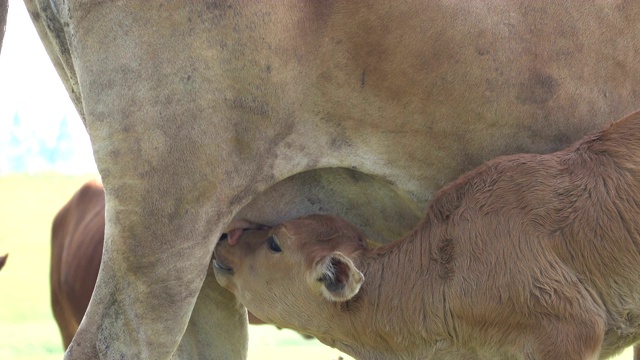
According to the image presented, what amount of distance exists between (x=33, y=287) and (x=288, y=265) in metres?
12.0

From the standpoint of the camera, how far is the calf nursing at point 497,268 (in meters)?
4.27

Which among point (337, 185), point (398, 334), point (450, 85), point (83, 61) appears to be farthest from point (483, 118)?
point (83, 61)

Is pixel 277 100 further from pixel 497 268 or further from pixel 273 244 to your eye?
pixel 497 268

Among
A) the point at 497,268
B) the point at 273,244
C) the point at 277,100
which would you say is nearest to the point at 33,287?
the point at 273,244

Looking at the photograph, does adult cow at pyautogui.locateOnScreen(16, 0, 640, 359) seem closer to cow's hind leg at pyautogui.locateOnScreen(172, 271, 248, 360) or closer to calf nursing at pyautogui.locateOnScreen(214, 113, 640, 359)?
calf nursing at pyautogui.locateOnScreen(214, 113, 640, 359)

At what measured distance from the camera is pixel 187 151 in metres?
4.20

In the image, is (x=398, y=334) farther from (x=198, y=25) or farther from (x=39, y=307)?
(x=39, y=307)

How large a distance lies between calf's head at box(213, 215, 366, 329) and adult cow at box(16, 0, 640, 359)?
15cm

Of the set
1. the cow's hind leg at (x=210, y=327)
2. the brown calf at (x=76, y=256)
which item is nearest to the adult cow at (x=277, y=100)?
the cow's hind leg at (x=210, y=327)

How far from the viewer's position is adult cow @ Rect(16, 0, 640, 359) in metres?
4.19

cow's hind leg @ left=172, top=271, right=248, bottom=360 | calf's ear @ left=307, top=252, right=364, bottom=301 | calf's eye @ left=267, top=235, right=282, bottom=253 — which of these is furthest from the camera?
cow's hind leg @ left=172, top=271, right=248, bottom=360

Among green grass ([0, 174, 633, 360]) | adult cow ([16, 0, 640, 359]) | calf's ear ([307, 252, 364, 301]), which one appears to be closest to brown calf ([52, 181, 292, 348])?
green grass ([0, 174, 633, 360])

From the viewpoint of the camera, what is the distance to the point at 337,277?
15.1 feet

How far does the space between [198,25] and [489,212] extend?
1485mm
